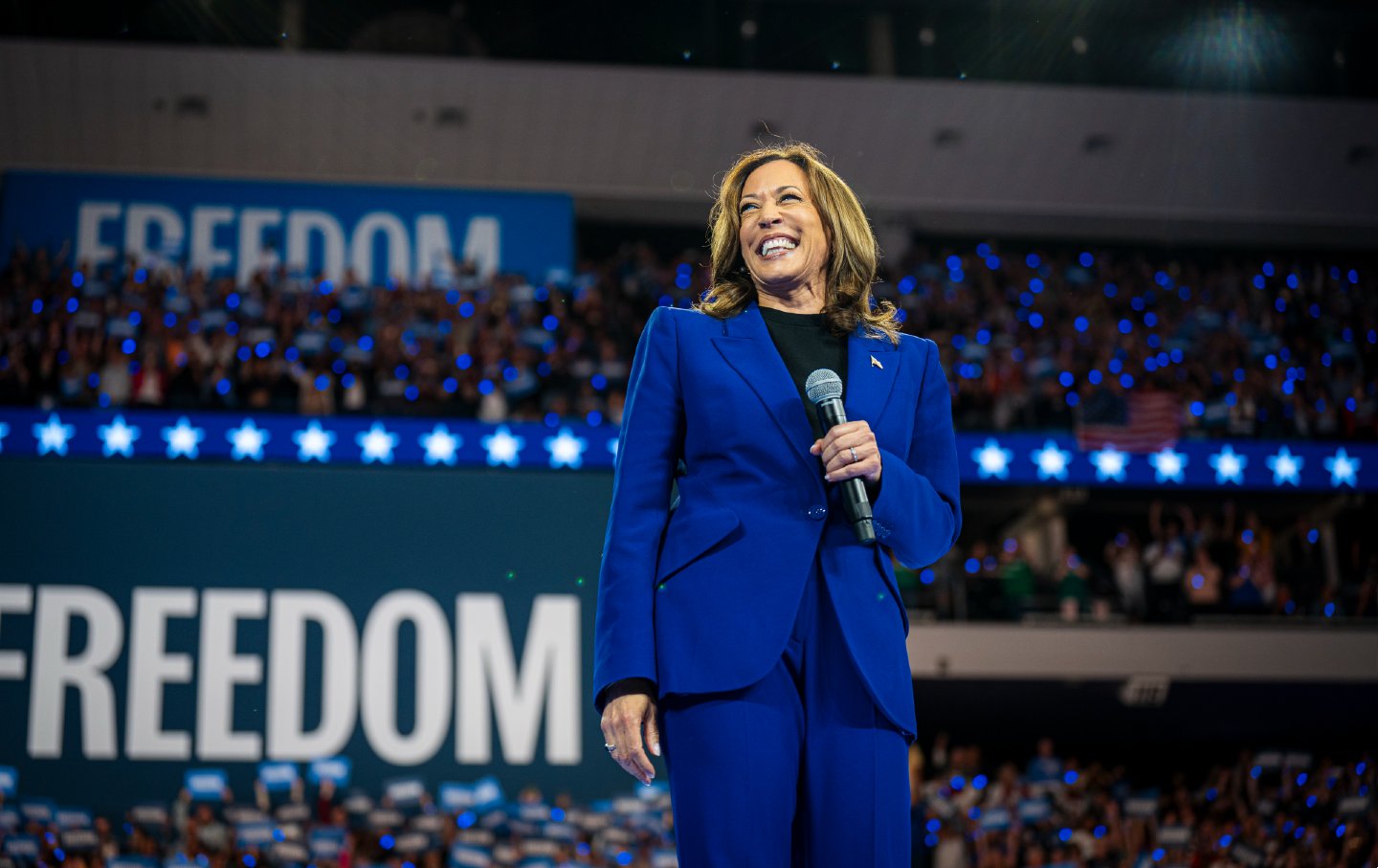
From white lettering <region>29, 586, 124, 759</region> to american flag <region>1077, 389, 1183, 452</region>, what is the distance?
23.3 feet

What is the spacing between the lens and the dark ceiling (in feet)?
40.9

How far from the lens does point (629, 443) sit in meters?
1.80

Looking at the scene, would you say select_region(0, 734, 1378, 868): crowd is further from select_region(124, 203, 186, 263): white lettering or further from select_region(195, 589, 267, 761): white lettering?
select_region(124, 203, 186, 263): white lettering

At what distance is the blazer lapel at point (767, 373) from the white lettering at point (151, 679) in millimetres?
6598

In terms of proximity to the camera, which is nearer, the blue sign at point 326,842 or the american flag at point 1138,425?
the blue sign at point 326,842

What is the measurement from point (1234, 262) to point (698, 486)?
15.2 meters

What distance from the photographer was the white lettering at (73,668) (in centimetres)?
765

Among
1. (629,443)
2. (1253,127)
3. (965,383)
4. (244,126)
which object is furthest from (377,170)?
(629,443)

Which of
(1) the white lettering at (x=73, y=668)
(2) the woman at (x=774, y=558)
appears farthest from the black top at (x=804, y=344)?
(1) the white lettering at (x=73, y=668)

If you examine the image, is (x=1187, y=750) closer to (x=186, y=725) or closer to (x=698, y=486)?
(x=186, y=725)

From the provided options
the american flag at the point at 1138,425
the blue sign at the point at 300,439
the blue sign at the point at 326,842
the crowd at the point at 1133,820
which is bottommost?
the crowd at the point at 1133,820

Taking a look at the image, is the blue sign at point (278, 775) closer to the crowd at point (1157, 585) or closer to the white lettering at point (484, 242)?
the crowd at point (1157, 585)

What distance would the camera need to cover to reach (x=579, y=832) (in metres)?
7.76

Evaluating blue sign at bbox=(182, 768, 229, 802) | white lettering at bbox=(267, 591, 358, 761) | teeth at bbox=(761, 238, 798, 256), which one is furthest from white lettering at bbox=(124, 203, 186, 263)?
teeth at bbox=(761, 238, 798, 256)
